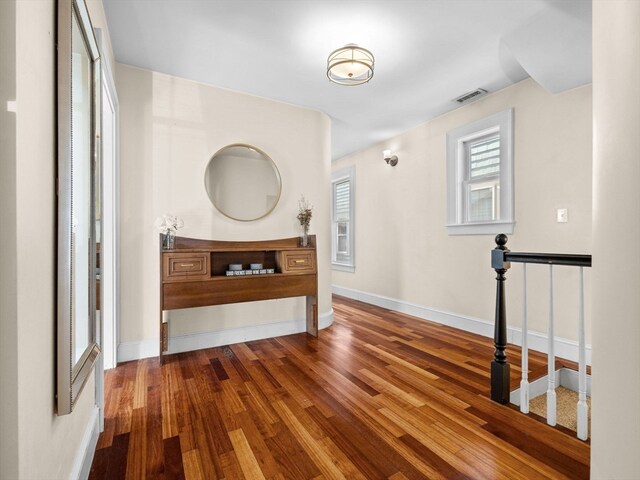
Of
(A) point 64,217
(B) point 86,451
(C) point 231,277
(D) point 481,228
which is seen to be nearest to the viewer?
(A) point 64,217

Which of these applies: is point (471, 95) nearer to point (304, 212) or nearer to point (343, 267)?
point (304, 212)

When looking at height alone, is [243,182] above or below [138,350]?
above

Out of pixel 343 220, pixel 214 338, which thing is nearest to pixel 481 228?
pixel 343 220

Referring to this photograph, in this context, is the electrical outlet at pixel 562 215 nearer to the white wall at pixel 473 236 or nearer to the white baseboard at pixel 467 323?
the white wall at pixel 473 236

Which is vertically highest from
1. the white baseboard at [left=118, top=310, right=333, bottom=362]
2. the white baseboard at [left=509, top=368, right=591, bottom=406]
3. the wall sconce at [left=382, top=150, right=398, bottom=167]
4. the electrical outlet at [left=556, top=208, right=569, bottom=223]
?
the wall sconce at [left=382, top=150, right=398, bottom=167]

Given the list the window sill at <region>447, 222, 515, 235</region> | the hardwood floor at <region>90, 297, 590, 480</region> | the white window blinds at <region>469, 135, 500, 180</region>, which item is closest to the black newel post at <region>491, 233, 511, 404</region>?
the hardwood floor at <region>90, 297, 590, 480</region>

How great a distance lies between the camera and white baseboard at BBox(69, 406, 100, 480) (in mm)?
1285

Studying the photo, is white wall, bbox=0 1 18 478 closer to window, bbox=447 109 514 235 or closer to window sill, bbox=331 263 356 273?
window, bbox=447 109 514 235

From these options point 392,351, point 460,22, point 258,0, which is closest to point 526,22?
point 460,22

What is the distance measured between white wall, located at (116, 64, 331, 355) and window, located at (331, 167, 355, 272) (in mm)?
2000

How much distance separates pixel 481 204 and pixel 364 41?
83.3 inches

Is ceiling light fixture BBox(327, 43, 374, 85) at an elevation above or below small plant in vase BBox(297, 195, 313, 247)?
above

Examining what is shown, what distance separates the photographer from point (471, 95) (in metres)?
3.37

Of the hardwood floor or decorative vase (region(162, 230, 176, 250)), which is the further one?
decorative vase (region(162, 230, 176, 250))
